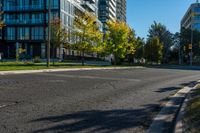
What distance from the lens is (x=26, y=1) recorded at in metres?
85.2

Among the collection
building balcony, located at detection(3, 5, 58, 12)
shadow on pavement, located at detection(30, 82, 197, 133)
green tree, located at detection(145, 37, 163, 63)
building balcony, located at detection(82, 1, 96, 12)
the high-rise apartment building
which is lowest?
shadow on pavement, located at detection(30, 82, 197, 133)

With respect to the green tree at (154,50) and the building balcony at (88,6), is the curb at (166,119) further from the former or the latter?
the building balcony at (88,6)

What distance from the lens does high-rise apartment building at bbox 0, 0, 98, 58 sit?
83625 millimetres

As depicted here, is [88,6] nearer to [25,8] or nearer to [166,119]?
[25,8]

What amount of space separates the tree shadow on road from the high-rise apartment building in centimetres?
7220

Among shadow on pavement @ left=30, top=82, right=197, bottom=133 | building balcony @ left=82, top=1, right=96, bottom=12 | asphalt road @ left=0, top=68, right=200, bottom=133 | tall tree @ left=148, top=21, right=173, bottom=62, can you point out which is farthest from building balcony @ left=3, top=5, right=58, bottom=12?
shadow on pavement @ left=30, top=82, right=197, bottom=133

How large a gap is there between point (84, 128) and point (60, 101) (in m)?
4.49

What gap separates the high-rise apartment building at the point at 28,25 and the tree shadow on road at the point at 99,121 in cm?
7220

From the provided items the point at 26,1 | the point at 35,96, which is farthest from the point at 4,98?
the point at 26,1

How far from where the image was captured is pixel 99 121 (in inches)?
397

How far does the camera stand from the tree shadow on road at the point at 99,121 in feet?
29.7

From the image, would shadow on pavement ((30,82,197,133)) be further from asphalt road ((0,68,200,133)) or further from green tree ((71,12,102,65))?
green tree ((71,12,102,65))

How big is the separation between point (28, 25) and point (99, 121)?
76545 millimetres

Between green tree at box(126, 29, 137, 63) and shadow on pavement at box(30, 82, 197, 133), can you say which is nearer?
shadow on pavement at box(30, 82, 197, 133)
